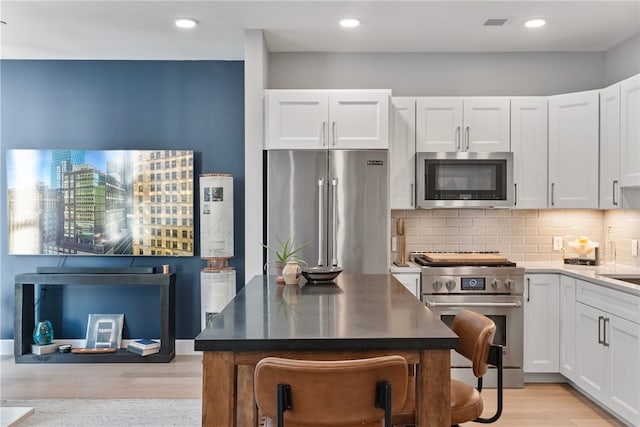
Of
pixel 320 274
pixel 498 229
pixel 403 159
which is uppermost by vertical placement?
pixel 403 159

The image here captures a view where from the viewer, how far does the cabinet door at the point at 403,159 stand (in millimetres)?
4434

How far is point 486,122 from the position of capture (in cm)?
443

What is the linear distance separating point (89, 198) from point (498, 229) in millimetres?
3813

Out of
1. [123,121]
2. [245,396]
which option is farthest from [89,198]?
[245,396]

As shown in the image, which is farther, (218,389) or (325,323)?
(325,323)

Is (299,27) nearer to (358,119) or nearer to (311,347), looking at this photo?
(358,119)

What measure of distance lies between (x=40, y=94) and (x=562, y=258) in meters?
5.11

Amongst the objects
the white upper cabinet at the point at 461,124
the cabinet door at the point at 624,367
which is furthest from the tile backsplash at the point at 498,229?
the cabinet door at the point at 624,367

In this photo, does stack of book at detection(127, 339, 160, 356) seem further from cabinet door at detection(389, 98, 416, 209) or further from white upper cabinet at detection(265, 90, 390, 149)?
cabinet door at detection(389, 98, 416, 209)

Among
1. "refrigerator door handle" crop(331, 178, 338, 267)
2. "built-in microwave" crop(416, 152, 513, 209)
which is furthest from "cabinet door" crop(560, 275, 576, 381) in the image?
"refrigerator door handle" crop(331, 178, 338, 267)

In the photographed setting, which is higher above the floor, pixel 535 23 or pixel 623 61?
pixel 535 23

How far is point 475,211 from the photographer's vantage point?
4762 mm

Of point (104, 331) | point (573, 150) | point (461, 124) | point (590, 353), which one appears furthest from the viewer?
point (104, 331)

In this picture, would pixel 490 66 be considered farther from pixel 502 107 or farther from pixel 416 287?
pixel 416 287
